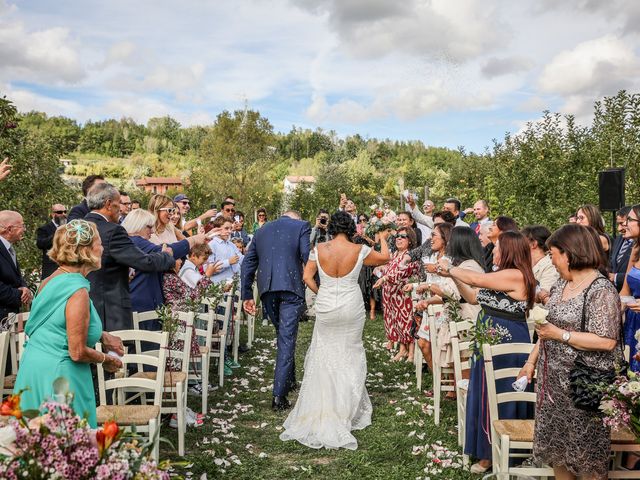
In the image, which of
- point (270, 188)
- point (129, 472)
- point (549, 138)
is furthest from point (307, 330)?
point (270, 188)

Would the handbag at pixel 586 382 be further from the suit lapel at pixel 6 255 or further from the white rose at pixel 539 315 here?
the suit lapel at pixel 6 255

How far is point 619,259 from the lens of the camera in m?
6.72

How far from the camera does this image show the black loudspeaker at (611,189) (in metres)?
9.22

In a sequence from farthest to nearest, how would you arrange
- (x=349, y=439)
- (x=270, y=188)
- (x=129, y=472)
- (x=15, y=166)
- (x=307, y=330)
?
(x=270, y=188) < (x=307, y=330) < (x=15, y=166) < (x=349, y=439) < (x=129, y=472)

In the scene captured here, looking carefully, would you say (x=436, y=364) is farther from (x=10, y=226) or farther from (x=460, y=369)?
(x=10, y=226)

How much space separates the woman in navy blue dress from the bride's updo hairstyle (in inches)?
57.1

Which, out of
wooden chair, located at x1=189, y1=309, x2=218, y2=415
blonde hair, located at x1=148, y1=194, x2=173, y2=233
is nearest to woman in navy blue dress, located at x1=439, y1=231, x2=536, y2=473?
wooden chair, located at x1=189, y1=309, x2=218, y2=415

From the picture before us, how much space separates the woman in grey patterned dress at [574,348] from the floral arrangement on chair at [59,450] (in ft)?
7.73

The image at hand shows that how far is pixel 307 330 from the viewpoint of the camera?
10.8 metres

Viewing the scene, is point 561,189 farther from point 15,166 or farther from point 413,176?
point 413,176

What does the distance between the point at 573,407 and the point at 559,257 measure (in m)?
0.84

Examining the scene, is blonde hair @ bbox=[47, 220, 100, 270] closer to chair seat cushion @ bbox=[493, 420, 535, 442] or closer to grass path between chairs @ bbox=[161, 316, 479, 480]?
grass path between chairs @ bbox=[161, 316, 479, 480]

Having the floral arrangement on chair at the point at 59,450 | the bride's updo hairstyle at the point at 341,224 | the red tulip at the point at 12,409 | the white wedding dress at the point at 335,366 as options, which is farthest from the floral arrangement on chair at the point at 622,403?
the bride's updo hairstyle at the point at 341,224

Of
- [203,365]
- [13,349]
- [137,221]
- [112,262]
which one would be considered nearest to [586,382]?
[112,262]
